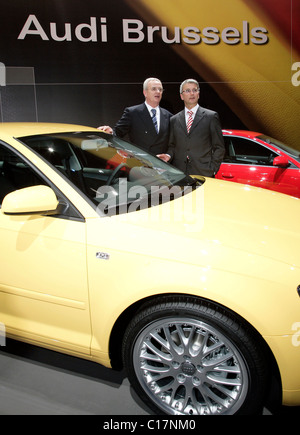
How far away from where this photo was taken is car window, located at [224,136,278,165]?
4344mm

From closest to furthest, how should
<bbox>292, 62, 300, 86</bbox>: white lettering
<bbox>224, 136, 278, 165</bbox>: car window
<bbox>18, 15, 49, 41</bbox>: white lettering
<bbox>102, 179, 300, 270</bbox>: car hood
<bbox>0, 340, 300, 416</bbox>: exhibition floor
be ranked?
<bbox>102, 179, 300, 270</bbox>: car hood, <bbox>0, 340, 300, 416</bbox>: exhibition floor, <bbox>224, 136, 278, 165</bbox>: car window, <bbox>18, 15, 49, 41</bbox>: white lettering, <bbox>292, 62, 300, 86</bbox>: white lettering

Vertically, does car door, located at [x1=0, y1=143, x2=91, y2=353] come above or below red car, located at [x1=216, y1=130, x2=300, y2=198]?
below

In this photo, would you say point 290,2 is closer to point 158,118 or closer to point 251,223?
point 158,118

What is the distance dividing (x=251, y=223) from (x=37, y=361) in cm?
151

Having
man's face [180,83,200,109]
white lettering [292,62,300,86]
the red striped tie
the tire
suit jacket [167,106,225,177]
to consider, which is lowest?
the tire

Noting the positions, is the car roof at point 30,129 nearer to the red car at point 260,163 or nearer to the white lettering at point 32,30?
the red car at point 260,163

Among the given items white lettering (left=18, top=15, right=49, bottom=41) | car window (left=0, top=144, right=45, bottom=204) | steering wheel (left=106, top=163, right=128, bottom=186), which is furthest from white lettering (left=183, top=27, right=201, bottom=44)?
car window (left=0, top=144, right=45, bottom=204)

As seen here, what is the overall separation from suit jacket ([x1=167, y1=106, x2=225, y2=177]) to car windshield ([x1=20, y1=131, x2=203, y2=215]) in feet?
2.83

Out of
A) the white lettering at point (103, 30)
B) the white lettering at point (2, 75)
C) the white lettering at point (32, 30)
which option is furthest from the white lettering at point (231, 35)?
the white lettering at point (2, 75)

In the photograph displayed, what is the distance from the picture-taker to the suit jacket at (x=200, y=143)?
10.9 feet

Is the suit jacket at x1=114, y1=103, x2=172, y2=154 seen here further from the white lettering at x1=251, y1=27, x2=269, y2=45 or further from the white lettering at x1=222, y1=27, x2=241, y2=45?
the white lettering at x1=251, y1=27, x2=269, y2=45

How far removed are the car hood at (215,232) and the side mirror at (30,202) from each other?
330 millimetres

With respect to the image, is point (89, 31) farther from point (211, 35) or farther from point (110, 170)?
point (110, 170)

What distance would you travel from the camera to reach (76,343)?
177cm
